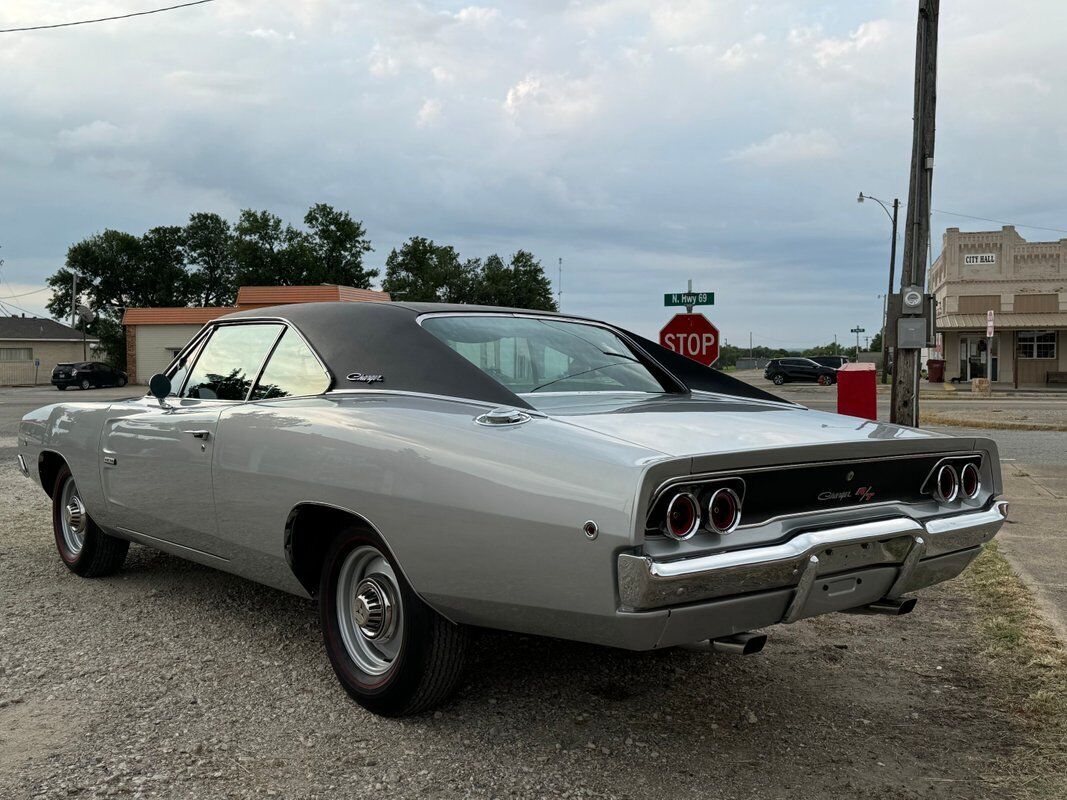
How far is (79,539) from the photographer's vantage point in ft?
18.3

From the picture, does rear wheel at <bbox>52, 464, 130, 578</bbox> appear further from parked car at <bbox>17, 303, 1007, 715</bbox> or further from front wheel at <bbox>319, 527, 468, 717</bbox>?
front wheel at <bbox>319, 527, 468, 717</bbox>

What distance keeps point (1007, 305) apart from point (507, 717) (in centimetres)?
4389

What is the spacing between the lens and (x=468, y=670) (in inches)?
157

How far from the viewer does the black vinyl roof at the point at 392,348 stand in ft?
11.4

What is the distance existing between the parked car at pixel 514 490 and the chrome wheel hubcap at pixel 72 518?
93cm

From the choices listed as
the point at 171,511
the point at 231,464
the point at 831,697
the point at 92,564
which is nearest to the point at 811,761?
the point at 831,697

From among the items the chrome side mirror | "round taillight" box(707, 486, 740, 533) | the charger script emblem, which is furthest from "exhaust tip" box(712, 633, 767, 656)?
the chrome side mirror

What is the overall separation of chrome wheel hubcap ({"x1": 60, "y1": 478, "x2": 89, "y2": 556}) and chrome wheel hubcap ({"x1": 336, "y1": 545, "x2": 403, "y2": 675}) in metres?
2.48

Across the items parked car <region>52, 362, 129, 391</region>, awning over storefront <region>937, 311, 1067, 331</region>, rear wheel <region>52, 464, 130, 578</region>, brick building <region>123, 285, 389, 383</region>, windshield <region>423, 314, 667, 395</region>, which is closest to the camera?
windshield <region>423, 314, 667, 395</region>

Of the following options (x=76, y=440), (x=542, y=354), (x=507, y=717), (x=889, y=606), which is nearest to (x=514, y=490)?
(x=507, y=717)

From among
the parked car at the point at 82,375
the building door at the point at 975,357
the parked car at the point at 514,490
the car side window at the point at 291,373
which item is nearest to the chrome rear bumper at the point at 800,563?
the parked car at the point at 514,490

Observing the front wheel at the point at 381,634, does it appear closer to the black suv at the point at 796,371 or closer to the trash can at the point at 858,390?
the trash can at the point at 858,390

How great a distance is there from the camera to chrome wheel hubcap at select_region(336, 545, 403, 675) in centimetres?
344

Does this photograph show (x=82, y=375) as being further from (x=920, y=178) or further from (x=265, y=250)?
(x=920, y=178)
